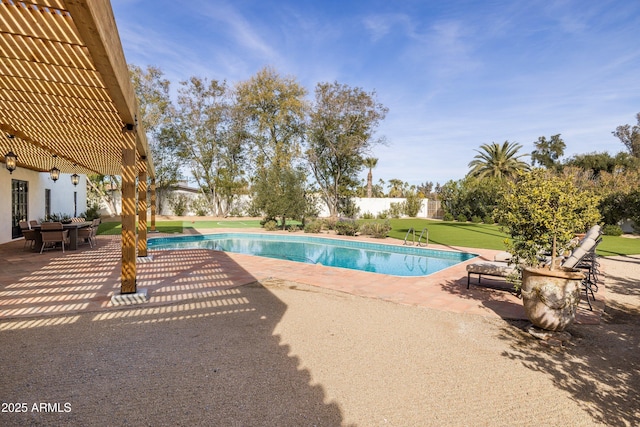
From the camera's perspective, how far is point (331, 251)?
45.6 feet

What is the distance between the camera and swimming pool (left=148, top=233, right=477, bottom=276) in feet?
35.2

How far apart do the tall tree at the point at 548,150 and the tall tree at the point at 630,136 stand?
5.73 meters

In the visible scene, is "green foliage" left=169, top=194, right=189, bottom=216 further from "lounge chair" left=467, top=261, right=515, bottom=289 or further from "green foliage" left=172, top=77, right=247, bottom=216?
"lounge chair" left=467, top=261, right=515, bottom=289

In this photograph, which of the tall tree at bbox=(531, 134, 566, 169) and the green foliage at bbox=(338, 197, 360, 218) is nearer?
the green foliage at bbox=(338, 197, 360, 218)

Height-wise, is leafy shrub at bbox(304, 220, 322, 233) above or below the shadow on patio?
above

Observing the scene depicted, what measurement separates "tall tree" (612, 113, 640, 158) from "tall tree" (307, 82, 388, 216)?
31.4 metres

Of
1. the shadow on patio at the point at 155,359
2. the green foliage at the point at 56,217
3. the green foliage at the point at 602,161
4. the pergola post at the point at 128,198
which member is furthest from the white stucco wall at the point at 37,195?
the green foliage at the point at 602,161

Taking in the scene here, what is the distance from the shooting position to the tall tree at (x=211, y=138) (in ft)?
101

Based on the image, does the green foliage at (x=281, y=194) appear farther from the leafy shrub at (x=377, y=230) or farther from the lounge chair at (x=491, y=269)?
the lounge chair at (x=491, y=269)

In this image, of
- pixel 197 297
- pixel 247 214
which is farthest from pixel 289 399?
pixel 247 214

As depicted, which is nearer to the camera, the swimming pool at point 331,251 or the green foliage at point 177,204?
the swimming pool at point 331,251

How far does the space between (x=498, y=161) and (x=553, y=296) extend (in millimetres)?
34052

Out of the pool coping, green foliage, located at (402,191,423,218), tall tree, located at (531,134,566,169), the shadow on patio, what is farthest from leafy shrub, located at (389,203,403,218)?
the shadow on patio

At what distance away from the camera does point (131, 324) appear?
4555 millimetres
